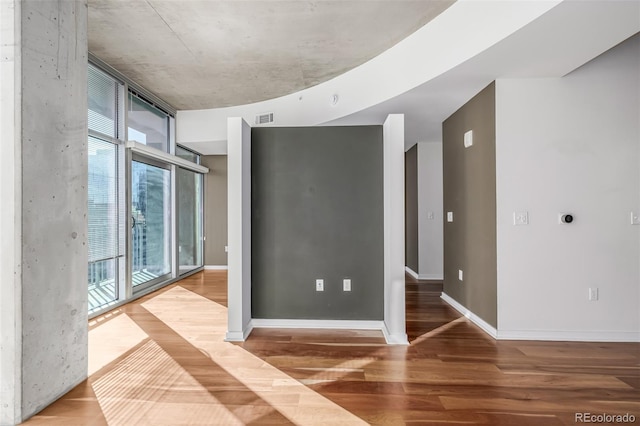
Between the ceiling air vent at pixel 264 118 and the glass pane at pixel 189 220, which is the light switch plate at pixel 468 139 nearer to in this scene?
the ceiling air vent at pixel 264 118

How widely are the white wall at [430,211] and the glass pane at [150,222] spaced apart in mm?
4663

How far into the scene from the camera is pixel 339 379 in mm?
2445

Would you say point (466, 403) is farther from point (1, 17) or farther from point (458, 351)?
point (1, 17)

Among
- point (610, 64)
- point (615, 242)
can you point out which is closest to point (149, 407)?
point (615, 242)

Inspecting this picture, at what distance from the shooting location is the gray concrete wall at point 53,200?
2.02 meters

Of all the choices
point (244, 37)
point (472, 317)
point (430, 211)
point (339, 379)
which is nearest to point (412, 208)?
point (430, 211)

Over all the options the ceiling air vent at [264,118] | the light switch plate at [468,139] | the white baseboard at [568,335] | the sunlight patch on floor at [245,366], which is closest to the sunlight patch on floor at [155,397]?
the sunlight patch on floor at [245,366]

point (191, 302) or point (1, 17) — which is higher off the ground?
point (1, 17)

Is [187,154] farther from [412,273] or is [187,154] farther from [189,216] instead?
[412,273]

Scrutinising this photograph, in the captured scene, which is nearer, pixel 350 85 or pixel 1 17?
pixel 1 17

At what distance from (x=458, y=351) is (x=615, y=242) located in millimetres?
1897

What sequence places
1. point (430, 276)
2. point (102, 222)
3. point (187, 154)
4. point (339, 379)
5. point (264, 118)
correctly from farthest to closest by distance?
point (187, 154), point (430, 276), point (264, 118), point (102, 222), point (339, 379)

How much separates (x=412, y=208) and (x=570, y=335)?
3.71m

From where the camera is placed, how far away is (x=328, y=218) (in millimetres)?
3572
